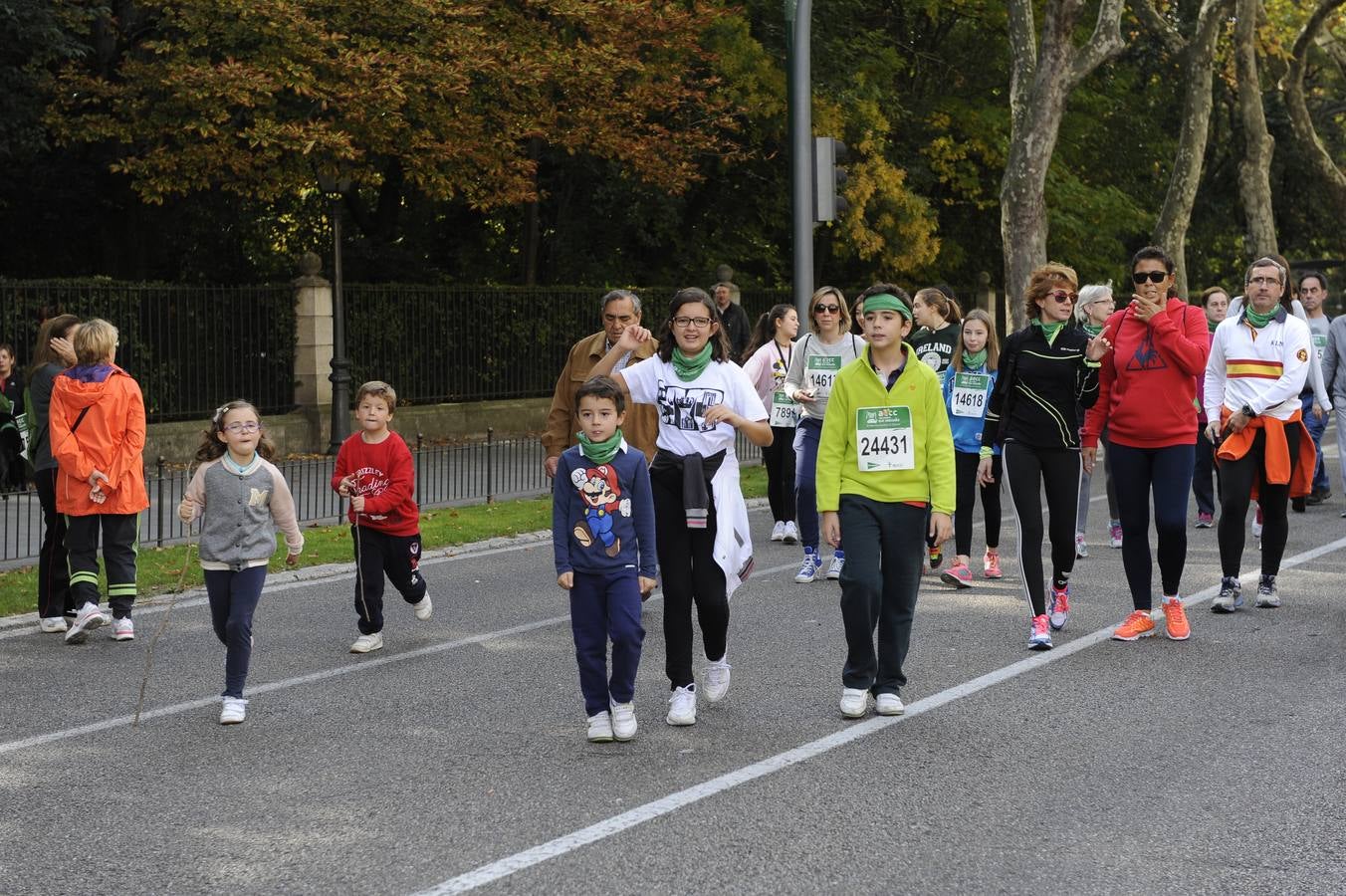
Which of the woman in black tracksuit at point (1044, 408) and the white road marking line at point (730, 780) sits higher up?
the woman in black tracksuit at point (1044, 408)

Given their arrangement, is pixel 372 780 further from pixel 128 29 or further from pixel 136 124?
pixel 128 29

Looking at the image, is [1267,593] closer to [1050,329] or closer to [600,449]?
[1050,329]

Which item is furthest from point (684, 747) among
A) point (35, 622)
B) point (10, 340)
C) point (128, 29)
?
point (128, 29)

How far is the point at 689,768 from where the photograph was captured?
235 inches

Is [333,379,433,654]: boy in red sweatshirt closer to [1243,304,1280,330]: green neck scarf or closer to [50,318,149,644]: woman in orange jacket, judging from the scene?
[50,318,149,644]: woman in orange jacket

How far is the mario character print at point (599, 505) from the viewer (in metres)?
6.32

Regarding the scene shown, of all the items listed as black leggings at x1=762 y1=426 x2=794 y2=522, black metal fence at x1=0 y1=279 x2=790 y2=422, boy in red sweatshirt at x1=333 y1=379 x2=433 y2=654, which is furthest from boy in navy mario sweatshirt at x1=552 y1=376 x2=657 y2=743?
black metal fence at x1=0 y1=279 x2=790 y2=422

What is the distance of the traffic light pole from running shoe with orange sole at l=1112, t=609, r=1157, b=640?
7643mm

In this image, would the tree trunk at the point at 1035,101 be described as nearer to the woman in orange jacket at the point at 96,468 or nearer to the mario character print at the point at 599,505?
the woman in orange jacket at the point at 96,468

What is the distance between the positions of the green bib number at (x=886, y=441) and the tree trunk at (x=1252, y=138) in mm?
23451

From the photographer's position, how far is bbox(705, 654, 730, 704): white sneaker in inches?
274

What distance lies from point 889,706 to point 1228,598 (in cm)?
322

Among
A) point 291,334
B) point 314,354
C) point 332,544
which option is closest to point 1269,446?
point 332,544

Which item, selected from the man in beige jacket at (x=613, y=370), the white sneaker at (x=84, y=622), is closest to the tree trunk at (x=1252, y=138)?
the man in beige jacket at (x=613, y=370)
